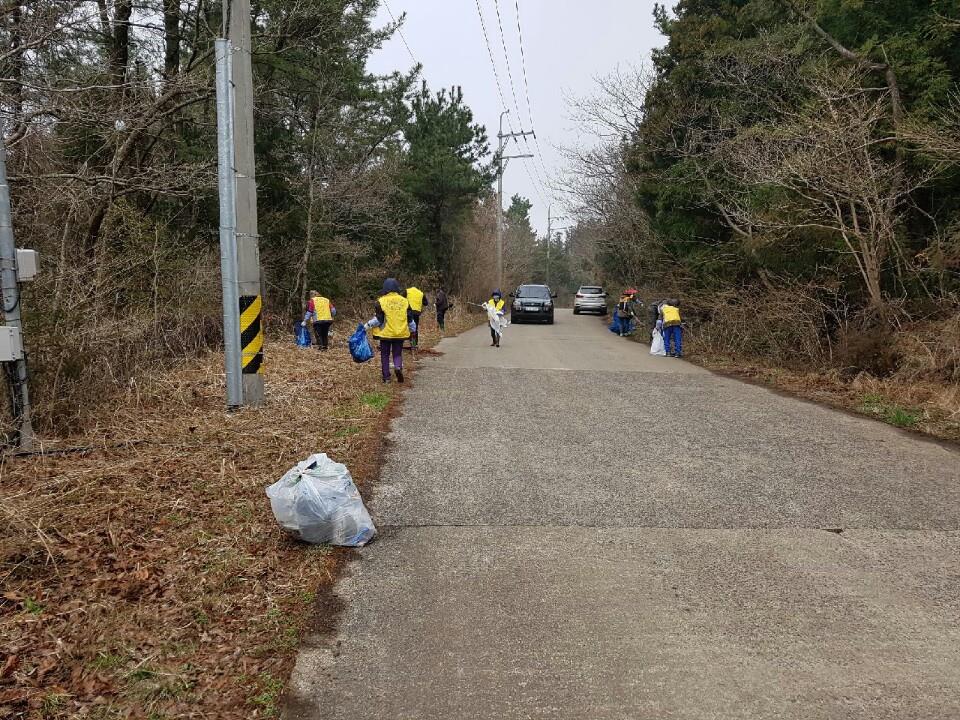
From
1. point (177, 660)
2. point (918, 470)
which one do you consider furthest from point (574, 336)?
point (177, 660)

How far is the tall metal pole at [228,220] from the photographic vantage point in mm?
7902

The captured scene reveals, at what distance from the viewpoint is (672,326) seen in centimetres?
1680

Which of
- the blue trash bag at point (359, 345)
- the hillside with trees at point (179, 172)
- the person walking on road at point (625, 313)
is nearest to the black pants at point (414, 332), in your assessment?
the blue trash bag at point (359, 345)

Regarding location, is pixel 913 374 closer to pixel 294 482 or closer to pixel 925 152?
pixel 925 152

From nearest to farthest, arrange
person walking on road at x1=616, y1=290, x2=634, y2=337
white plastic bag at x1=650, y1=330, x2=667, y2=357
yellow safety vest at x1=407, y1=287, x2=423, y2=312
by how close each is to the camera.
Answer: yellow safety vest at x1=407, y1=287, x2=423, y2=312
white plastic bag at x1=650, y1=330, x2=667, y2=357
person walking on road at x1=616, y1=290, x2=634, y2=337

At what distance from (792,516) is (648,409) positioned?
14.0 feet

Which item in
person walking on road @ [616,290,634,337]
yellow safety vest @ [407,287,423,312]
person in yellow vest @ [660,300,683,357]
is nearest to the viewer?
yellow safety vest @ [407,287,423,312]

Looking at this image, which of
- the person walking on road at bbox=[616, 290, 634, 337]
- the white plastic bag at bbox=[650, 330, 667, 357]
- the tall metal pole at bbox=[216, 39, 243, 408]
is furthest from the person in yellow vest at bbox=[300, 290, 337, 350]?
the person walking on road at bbox=[616, 290, 634, 337]

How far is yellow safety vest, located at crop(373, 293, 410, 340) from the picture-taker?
416 inches

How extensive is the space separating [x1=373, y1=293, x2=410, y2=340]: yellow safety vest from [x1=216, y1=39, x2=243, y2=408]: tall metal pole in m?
2.81

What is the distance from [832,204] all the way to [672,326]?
14.9ft

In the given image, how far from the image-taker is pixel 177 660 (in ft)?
10.6

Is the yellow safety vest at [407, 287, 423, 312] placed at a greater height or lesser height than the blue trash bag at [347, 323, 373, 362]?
greater

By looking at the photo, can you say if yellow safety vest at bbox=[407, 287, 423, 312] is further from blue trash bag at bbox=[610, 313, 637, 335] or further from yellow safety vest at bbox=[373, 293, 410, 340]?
blue trash bag at bbox=[610, 313, 637, 335]
